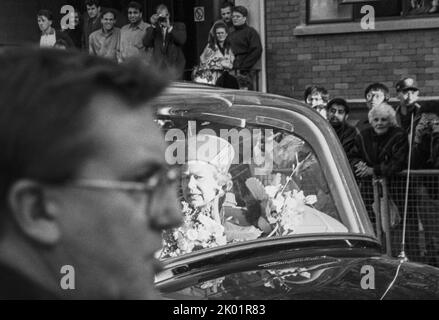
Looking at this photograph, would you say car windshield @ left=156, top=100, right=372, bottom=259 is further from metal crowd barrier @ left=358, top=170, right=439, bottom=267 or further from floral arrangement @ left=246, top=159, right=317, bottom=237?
metal crowd barrier @ left=358, top=170, right=439, bottom=267

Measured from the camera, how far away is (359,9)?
1305 cm

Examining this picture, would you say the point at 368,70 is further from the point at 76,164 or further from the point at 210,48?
the point at 76,164

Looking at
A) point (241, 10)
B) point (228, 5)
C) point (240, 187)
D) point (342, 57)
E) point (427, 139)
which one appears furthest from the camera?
point (342, 57)

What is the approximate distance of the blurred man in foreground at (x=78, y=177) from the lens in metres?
1.39

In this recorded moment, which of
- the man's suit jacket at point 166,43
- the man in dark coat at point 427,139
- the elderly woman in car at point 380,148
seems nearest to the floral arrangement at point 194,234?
the elderly woman in car at point 380,148

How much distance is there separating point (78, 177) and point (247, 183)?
2.59 metres

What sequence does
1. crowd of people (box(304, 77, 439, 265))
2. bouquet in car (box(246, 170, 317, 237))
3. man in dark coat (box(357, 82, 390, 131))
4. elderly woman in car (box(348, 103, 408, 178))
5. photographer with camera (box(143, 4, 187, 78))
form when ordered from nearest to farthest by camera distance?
bouquet in car (box(246, 170, 317, 237))
crowd of people (box(304, 77, 439, 265))
elderly woman in car (box(348, 103, 408, 178))
man in dark coat (box(357, 82, 390, 131))
photographer with camera (box(143, 4, 187, 78))

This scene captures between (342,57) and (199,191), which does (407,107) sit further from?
(199,191)

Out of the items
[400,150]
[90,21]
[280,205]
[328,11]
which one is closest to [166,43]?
[90,21]

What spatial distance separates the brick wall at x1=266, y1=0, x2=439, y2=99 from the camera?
12500mm

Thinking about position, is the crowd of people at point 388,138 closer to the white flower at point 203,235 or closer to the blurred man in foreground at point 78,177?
the white flower at point 203,235

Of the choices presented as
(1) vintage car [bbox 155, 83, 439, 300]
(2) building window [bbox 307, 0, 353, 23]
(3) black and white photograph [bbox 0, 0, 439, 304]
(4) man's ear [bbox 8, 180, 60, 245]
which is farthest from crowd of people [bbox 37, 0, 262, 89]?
(4) man's ear [bbox 8, 180, 60, 245]
